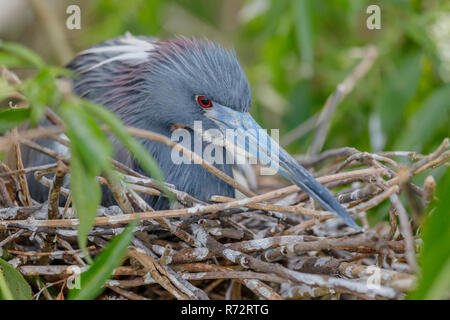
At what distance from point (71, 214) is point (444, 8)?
129cm

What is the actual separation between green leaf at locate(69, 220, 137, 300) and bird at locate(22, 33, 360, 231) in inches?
20.4

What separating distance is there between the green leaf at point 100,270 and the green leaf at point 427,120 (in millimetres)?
1044

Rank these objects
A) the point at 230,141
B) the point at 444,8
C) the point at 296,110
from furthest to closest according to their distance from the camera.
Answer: the point at 296,110, the point at 444,8, the point at 230,141

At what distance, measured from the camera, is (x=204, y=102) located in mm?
1438

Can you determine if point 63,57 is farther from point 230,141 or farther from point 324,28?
point 230,141

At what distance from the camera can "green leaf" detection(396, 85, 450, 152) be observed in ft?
5.30

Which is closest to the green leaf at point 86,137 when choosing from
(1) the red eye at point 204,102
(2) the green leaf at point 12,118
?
(2) the green leaf at point 12,118

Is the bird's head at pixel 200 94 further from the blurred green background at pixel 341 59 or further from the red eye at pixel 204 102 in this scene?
the blurred green background at pixel 341 59

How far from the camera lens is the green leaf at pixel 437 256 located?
25.8 inches

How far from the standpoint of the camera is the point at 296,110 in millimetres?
2250

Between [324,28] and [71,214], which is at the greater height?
[324,28]

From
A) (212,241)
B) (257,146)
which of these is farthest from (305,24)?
(212,241)

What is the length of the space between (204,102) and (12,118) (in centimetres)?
68
